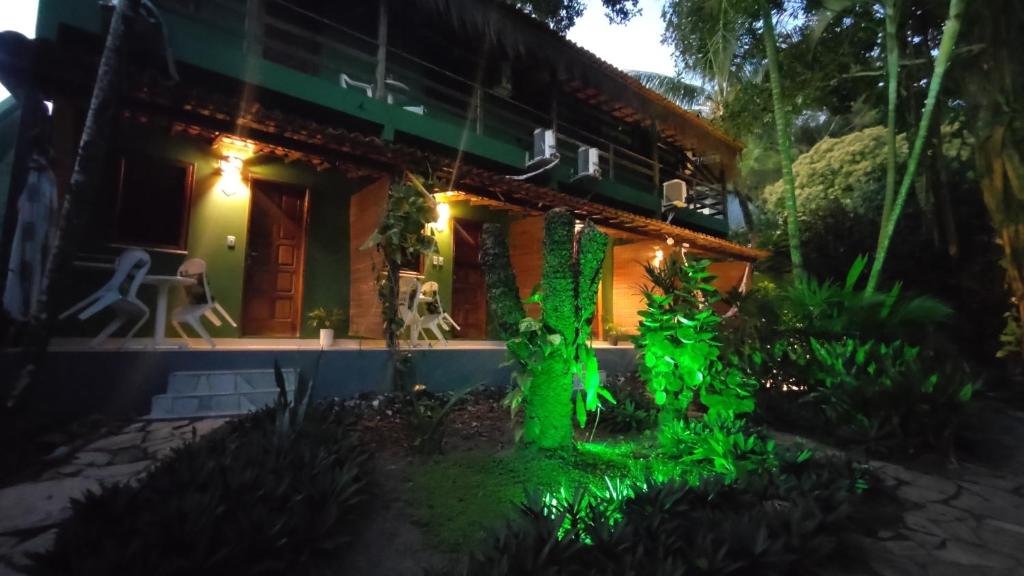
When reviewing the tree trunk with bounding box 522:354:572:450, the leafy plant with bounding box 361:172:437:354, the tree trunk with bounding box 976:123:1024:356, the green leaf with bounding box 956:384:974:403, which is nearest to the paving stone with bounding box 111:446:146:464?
the leafy plant with bounding box 361:172:437:354

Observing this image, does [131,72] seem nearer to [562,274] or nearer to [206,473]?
[206,473]

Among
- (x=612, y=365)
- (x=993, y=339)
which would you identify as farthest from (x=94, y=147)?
(x=993, y=339)

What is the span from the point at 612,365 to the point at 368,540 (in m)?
5.49

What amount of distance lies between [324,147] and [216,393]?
286 centimetres

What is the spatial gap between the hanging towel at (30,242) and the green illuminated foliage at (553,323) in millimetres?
3726

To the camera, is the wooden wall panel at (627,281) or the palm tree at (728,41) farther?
the wooden wall panel at (627,281)

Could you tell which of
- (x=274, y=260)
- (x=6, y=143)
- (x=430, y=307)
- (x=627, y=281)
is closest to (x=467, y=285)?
(x=430, y=307)

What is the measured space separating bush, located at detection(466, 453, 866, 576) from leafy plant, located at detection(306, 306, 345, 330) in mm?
4778

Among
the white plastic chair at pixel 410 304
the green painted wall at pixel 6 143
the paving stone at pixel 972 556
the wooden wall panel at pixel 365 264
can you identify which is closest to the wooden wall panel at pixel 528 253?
the white plastic chair at pixel 410 304

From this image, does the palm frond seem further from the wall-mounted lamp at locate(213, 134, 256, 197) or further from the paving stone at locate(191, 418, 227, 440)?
the paving stone at locate(191, 418, 227, 440)

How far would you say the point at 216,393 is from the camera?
163 inches

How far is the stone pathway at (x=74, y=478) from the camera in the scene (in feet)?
7.34

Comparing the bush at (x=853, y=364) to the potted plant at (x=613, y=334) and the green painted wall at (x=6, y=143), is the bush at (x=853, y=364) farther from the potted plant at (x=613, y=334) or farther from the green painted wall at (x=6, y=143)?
the green painted wall at (x=6, y=143)


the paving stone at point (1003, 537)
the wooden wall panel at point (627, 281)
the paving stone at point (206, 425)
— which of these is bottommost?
the paving stone at point (1003, 537)
